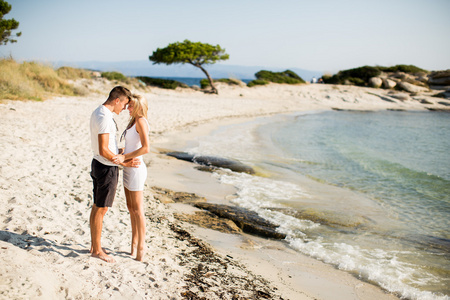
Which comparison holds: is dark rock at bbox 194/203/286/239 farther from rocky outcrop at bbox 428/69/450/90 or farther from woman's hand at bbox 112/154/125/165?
rocky outcrop at bbox 428/69/450/90

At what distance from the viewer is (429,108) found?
105 ft

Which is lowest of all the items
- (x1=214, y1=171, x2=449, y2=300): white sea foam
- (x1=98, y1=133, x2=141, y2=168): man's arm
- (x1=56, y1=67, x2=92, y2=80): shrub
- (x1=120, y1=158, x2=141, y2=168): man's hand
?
(x1=214, y1=171, x2=449, y2=300): white sea foam

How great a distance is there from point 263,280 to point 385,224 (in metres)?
3.68

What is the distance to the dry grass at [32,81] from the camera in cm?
1239

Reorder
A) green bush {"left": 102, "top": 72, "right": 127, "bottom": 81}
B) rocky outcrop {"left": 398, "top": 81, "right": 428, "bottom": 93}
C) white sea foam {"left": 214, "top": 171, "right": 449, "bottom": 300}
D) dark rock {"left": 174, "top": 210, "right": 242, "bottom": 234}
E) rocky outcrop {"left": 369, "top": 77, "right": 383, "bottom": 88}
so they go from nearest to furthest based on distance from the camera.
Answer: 1. white sea foam {"left": 214, "top": 171, "right": 449, "bottom": 300}
2. dark rock {"left": 174, "top": 210, "right": 242, "bottom": 234}
3. green bush {"left": 102, "top": 72, "right": 127, "bottom": 81}
4. rocky outcrop {"left": 398, "top": 81, "right": 428, "bottom": 93}
5. rocky outcrop {"left": 369, "top": 77, "right": 383, "bottom": 88}

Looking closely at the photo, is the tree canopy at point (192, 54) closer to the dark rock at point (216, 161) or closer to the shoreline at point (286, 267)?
the dark rock at point (216, 161)

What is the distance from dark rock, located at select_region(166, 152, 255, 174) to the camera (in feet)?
29.3

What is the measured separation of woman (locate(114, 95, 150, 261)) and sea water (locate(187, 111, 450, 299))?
98.0 inches

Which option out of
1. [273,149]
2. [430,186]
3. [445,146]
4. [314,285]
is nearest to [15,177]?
[314,285]

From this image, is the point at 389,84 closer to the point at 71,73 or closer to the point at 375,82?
the point at 375,82

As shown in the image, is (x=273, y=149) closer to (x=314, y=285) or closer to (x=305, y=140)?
(x=305, y=140)

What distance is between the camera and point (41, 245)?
351 cm

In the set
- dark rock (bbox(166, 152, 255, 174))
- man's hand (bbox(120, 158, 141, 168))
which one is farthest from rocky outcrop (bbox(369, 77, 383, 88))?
man's hand (bbox(120, 158, 141, 168))

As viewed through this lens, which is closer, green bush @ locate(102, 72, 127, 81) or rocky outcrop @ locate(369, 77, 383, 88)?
green bush @ locate(102, 72, 127, 81)
